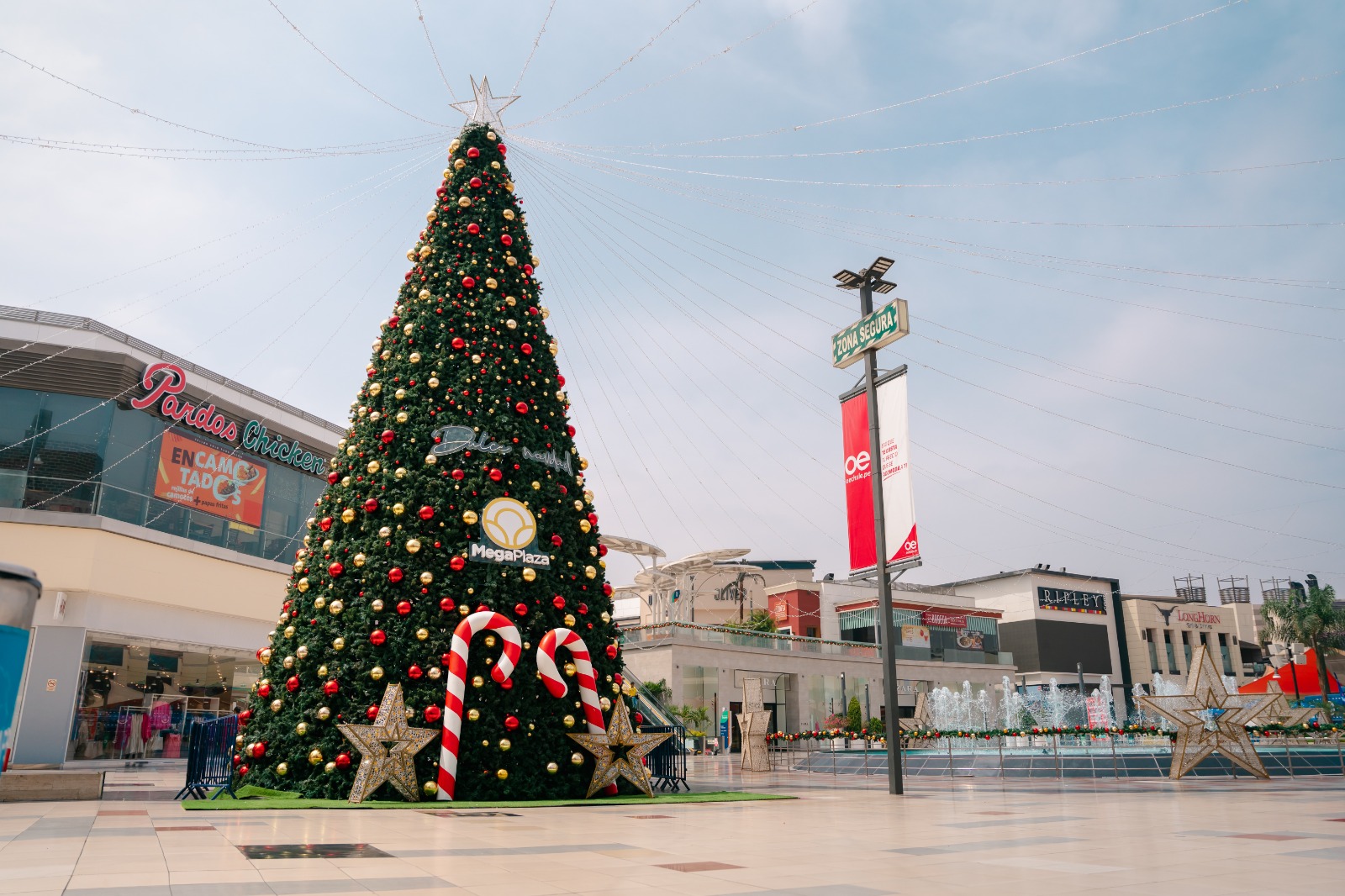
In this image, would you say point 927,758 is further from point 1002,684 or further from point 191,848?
point 1002,684

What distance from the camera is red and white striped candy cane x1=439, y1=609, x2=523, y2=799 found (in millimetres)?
11758

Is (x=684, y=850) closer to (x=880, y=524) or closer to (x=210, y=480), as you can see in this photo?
(x=880, y=524)

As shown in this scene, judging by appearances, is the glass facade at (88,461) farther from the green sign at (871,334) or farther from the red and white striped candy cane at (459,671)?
the green sign at (871,334)

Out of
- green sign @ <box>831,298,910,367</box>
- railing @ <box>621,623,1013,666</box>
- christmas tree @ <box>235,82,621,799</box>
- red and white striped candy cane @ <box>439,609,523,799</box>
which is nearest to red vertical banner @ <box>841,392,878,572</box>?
green sign @ <box>831,298,910,367</box>

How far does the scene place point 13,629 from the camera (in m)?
4.58

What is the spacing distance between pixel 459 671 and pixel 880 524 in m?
8.10

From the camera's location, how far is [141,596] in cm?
2264

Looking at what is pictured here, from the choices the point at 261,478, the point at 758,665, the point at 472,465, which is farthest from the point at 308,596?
the point at 758,665

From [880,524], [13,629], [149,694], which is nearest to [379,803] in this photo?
[13,629]

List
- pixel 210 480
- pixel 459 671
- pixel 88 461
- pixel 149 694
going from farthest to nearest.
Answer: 1. pixel 210 480
2. pixel 149 694
3. pixel 88 461
4. pixel 459 671

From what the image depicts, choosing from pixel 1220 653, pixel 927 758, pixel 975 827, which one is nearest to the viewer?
pixel 975 827

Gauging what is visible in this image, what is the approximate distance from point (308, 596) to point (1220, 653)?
3257 inches

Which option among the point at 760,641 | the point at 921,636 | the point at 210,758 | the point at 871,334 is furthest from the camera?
the point at 921,636

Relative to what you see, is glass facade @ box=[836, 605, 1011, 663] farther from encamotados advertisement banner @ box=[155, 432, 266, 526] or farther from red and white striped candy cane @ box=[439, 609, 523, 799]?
red and white striped candy cane @ box=[439, 609, 523, 799]
